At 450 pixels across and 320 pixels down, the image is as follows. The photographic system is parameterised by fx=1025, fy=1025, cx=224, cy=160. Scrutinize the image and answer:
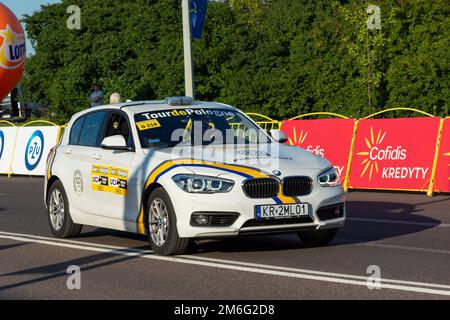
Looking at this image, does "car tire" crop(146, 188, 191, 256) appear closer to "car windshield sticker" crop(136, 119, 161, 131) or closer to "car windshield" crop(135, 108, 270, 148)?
"car windshield" crop(135, 108, 270, 148)

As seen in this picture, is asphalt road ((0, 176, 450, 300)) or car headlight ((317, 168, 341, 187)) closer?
asphalt road ((0, 176, 450, 300))

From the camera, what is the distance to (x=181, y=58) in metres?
44.1

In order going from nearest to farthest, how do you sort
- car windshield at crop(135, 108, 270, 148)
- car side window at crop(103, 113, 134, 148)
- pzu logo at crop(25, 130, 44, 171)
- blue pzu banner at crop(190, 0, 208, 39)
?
car windshield at crop(135, 108, 270, 148) < car side window at crop(103, 113, 134, 148) < blue pzu banner at crop(190, 0, 208, 39) < pzu logo at crop(25, 130, 44, 171)

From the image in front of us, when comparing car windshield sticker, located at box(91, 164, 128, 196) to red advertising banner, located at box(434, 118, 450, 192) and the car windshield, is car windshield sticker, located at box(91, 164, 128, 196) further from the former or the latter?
red advertising banner, located at box(434, 118, 450, 192)

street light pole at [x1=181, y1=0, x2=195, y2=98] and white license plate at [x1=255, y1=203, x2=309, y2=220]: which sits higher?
street light pole at [x1=181, y1=0, x2=195, y2=98]

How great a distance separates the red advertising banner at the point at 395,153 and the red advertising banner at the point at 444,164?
0.52 ft

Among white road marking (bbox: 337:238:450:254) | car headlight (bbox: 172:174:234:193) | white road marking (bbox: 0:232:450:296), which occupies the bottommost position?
white road marking (bbox: 0:232:450:296)

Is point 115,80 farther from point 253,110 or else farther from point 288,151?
point 288,151

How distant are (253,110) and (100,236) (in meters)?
25.2

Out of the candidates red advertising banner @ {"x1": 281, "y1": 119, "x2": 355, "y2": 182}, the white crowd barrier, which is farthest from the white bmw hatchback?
the white crowd barrier

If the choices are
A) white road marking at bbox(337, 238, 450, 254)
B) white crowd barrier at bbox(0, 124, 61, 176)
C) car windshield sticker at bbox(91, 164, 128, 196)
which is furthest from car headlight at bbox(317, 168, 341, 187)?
white crowd barrier at bbox(0, 124, 61, 176)

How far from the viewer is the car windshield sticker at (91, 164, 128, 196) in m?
11.4

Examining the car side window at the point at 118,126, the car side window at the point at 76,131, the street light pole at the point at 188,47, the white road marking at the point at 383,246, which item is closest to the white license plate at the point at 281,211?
the white road marking at the point at 383,246

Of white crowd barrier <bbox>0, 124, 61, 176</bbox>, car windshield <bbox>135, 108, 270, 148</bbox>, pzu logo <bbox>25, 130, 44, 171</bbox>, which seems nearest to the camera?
car windshield <bbox>135, 108, 270, 148</bbox>
